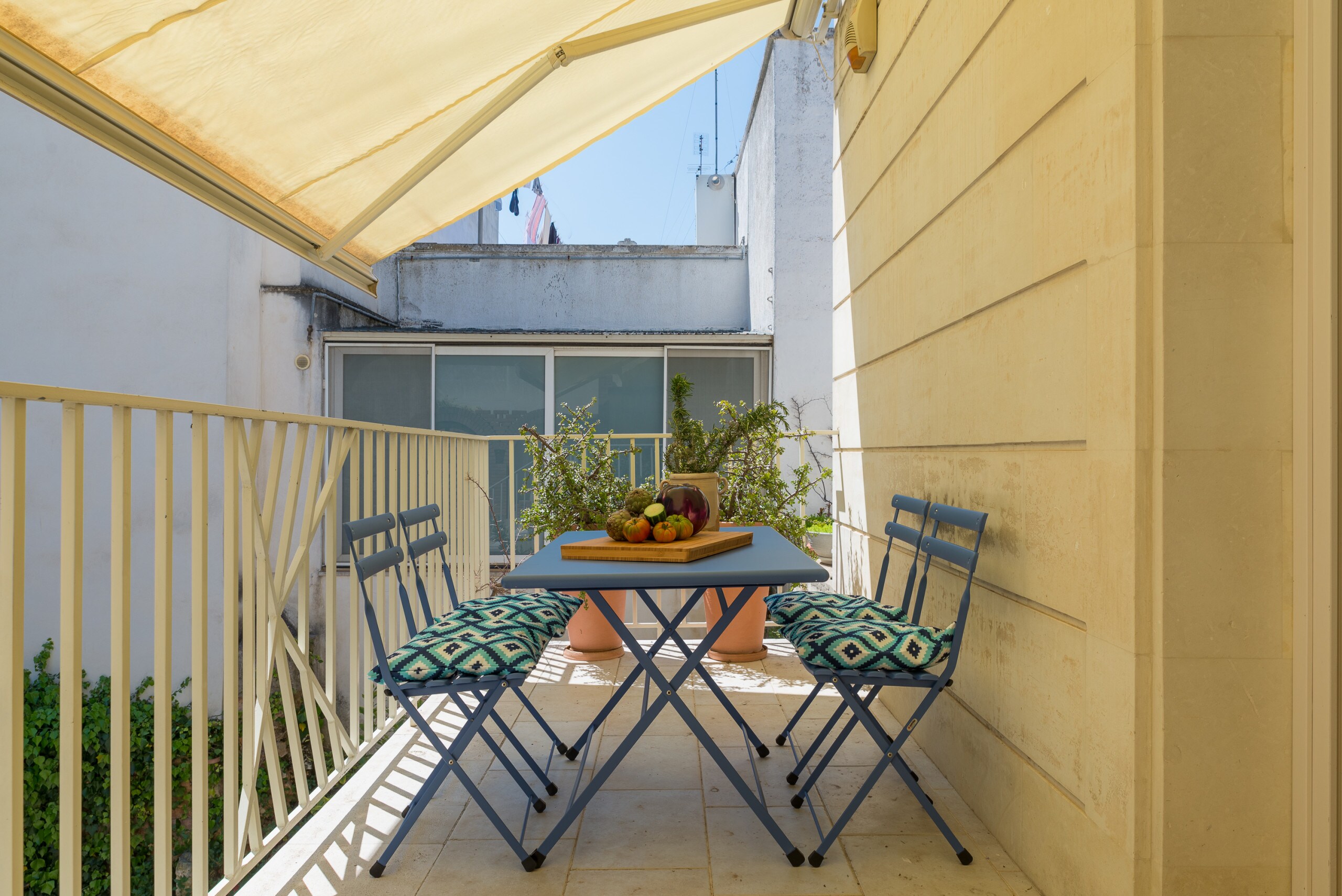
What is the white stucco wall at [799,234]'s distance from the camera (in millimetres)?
7734

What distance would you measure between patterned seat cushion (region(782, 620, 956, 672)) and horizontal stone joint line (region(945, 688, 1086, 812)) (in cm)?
32

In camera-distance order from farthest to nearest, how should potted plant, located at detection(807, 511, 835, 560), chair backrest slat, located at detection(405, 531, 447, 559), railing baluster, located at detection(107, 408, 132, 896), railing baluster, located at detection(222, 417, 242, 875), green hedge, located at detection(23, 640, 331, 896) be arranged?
green hedge, located at detection(23, 640, 331, 896) → potted plant, located at detection(807, 511, 835, 560) → chair backrest slat, located at detection(405, 531, 447, 559) → railing baluster, located at detection(222, 417, 242, 875) → railing baluster, located at detection(107, 408, 132, 896)

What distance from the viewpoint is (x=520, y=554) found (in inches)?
292

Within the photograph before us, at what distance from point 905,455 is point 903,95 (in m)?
1.28

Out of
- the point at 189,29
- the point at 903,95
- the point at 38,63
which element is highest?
the point at 903,95

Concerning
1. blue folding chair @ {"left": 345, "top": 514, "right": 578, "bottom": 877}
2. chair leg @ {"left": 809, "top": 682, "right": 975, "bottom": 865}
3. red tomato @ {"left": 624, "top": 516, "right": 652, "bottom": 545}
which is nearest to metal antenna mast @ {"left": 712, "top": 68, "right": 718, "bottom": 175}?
red tomato @ {"left": 624, "top": 516, "right": 652, "bottom": 545}

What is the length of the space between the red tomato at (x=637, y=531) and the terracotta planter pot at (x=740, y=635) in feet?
5.90

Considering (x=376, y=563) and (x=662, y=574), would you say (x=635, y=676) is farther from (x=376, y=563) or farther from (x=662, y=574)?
(x=376, y=563)

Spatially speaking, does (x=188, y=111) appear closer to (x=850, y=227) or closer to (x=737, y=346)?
(x=850, y=227)

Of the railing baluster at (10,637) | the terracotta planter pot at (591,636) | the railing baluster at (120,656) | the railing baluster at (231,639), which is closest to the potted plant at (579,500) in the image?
the terracotta planter pot at (591,636)

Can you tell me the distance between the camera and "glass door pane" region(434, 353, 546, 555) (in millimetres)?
7602

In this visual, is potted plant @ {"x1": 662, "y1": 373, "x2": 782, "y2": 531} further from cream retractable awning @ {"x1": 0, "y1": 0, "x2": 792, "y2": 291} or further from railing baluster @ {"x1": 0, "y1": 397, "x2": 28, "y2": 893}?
railing baluster @ {"x1": 0, "y1": 397, "x2": 28, "y2": 893}

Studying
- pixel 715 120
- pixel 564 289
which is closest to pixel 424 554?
pixel 564 289

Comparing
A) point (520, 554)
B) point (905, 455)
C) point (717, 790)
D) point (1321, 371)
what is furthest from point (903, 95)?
point (520, 554)
